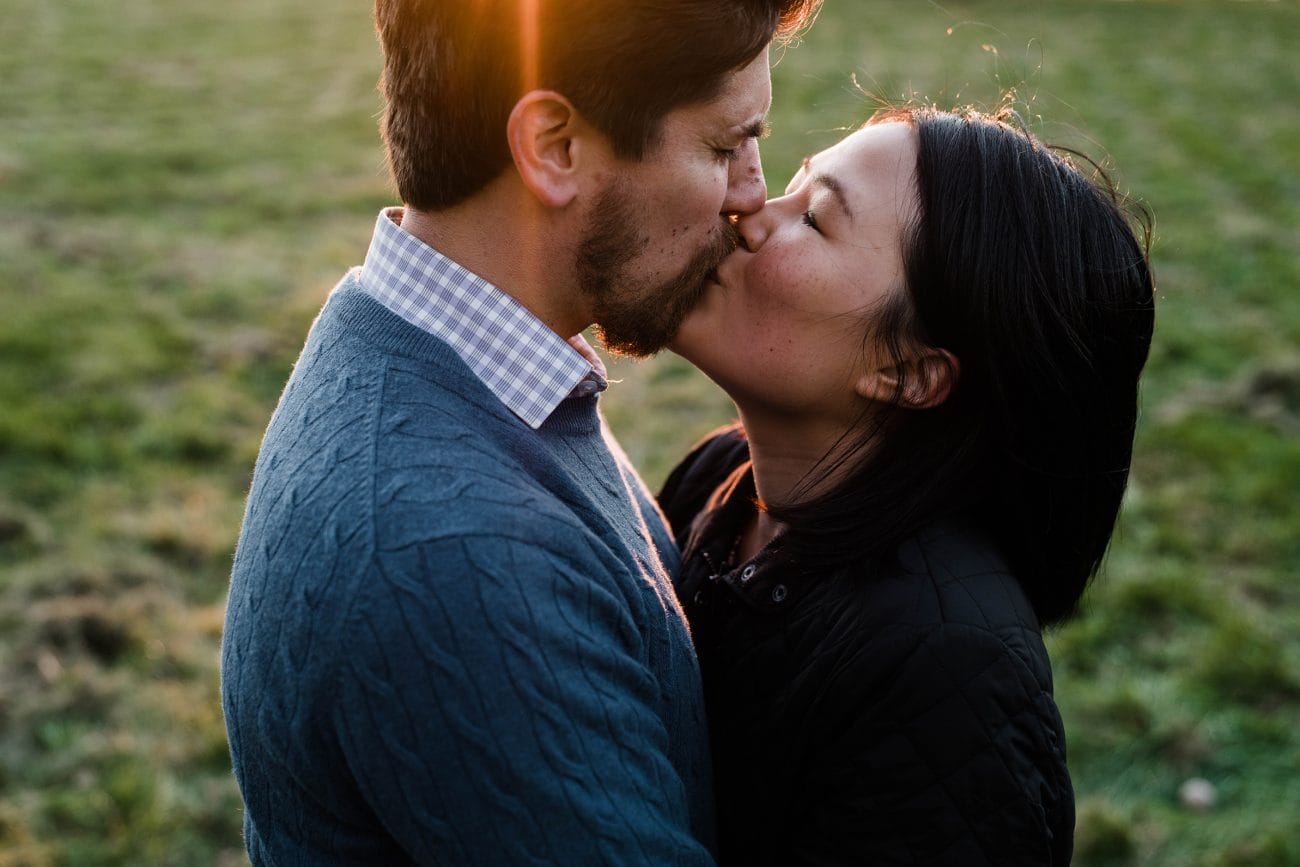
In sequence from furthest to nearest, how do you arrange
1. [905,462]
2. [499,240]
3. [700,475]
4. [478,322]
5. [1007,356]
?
[700,475] → [905,462] → [1007,356] → [499,240] → [478,322]

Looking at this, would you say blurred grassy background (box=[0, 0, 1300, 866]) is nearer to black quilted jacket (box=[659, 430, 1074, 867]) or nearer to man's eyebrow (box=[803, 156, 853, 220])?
man's eyebrow (box=[803, 156, 853, 220])

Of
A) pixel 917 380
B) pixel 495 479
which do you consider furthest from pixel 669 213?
pixel 495 479

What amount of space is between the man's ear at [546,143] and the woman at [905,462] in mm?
551

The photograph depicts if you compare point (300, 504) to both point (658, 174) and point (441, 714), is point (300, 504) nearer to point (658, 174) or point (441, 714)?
point (441, 714)

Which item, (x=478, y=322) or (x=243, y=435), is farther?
(x=243, y=435)

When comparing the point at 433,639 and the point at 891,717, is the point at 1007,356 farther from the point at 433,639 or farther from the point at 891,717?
the point at 433,639

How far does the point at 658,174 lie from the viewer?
214cm

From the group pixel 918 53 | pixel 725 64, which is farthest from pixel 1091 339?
pixel 918 53

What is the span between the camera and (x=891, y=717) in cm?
200

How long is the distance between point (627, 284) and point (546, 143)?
343 millimetres

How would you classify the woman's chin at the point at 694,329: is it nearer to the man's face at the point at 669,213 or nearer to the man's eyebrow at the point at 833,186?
the man's face at the point at 669,213

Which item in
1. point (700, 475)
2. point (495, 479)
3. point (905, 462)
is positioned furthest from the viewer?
point (700, 475)

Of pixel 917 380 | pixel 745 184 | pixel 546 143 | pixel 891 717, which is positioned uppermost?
pixel 546 143

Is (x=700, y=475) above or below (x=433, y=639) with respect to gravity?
below
